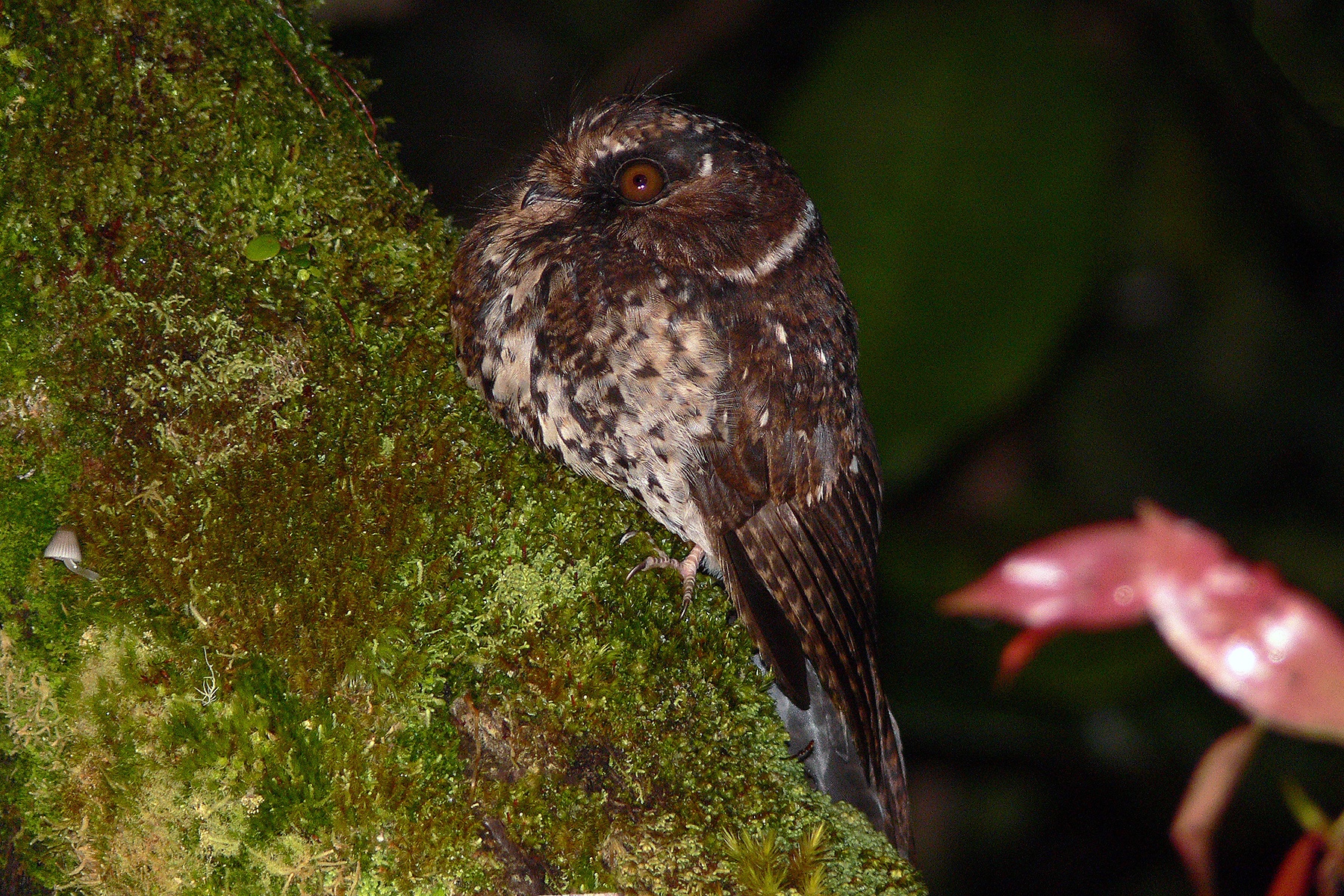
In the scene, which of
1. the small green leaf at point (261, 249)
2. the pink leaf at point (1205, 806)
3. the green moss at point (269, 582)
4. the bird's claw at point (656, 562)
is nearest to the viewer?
the pink leaf at point (1205, 806)

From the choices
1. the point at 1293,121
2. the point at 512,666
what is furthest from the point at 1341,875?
the point at 1293,121

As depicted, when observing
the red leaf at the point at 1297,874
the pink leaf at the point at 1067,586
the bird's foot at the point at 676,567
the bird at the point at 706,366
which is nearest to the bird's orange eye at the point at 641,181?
the bird at the point at 706,366

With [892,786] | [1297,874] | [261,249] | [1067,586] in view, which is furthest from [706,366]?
[1297,874]

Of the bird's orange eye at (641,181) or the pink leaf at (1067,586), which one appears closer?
the pink leaf at (1067,586)

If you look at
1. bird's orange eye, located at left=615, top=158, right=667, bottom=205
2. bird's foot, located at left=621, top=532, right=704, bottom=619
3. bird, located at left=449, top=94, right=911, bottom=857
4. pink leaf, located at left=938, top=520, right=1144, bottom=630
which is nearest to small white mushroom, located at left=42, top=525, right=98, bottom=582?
bird, located at left=449, top=94, right=911, bottom=857

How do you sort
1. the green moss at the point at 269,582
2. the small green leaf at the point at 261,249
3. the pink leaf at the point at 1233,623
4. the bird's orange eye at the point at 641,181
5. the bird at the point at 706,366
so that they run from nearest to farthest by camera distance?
the pink leaf at the point at 1233,623, the green moss at the point at 269,582, the small green leaf at the point at 261,249, the bird at the point at 706,366, the bird's orange eye at the point at 641,181

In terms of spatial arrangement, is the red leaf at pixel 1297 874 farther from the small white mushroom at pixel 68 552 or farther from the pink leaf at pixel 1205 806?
the small white mushroom at pixel 68 552

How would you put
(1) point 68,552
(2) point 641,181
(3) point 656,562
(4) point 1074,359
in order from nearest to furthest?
(1) point 68,552 → (3) point 656,562 → (2) point 641,181 → (4) point 1074,359

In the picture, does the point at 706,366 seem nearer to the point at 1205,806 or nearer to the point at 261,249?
the point at 261,249

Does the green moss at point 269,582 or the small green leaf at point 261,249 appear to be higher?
the small green leaf at point 261,249
